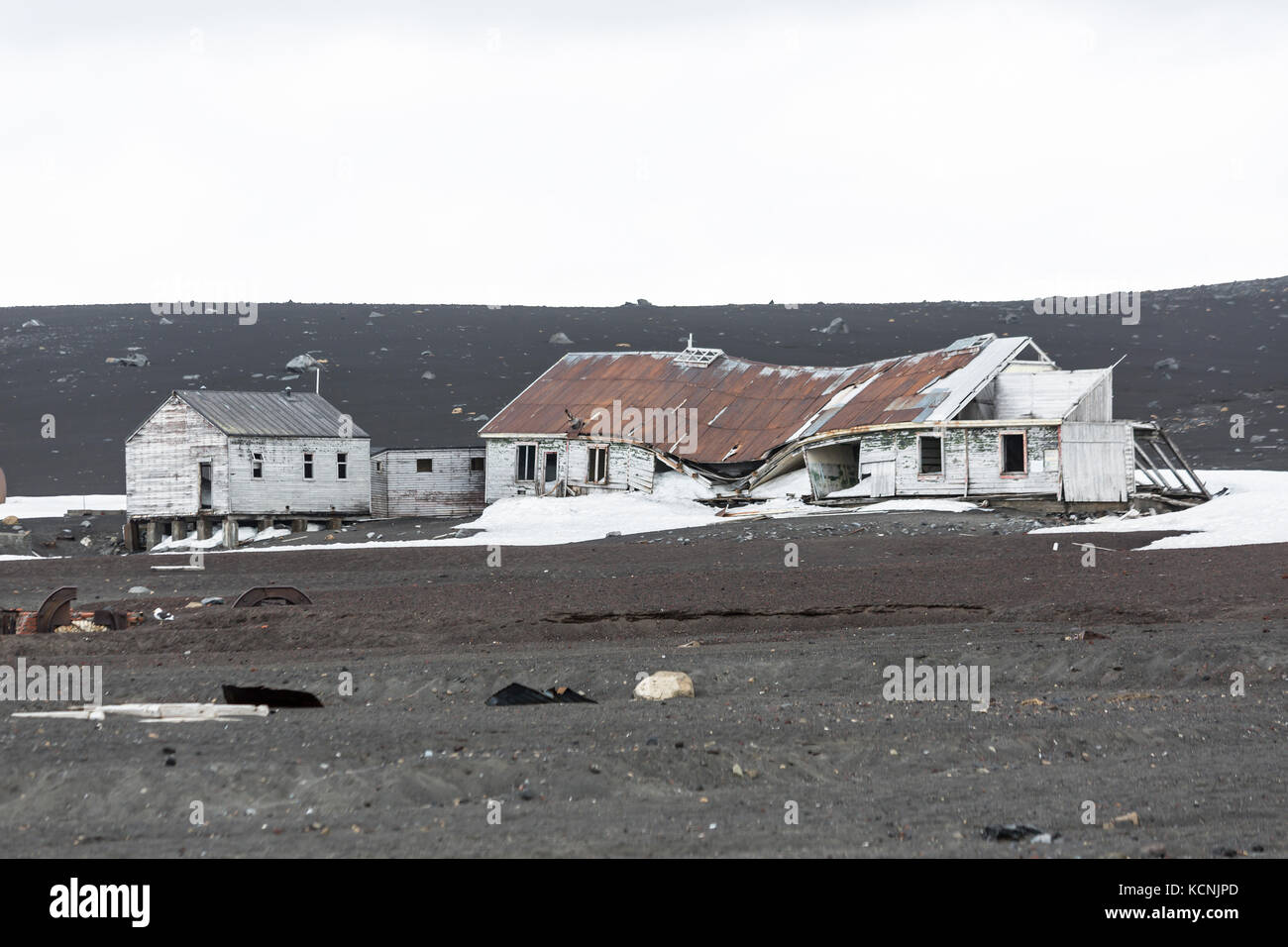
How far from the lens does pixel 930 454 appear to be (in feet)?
119

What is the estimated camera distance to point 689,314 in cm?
9575

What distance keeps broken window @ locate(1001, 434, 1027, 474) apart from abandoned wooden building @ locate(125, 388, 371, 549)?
18880 millimetres

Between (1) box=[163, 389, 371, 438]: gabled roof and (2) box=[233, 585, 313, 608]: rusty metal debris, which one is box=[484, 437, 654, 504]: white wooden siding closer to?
(1) box=[163, 389, 371, 438]: gabled roof

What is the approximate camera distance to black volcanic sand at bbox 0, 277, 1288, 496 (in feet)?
189

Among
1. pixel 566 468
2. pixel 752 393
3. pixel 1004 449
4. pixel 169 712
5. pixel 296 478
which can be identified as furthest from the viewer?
pixel 752 393

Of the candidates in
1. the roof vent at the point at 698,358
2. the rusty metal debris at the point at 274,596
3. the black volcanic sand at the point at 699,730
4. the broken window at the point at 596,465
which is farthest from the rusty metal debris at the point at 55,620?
the roof vent at the point at 698,358

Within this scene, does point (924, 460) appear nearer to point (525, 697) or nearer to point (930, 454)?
point (930, 454)

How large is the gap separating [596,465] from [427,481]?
5824mm

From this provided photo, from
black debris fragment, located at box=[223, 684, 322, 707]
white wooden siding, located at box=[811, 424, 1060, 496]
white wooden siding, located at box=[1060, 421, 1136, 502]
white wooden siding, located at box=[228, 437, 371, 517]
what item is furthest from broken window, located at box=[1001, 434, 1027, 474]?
black debris fragment, located at box=[223, 684, 322, 707]

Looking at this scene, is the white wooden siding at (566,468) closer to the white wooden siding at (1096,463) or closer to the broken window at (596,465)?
the broken window at (596,465)

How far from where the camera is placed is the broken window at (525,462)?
142 ft

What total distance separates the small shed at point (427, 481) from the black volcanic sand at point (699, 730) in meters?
20.5

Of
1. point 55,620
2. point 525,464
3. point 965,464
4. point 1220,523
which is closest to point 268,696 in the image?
point 55,620
